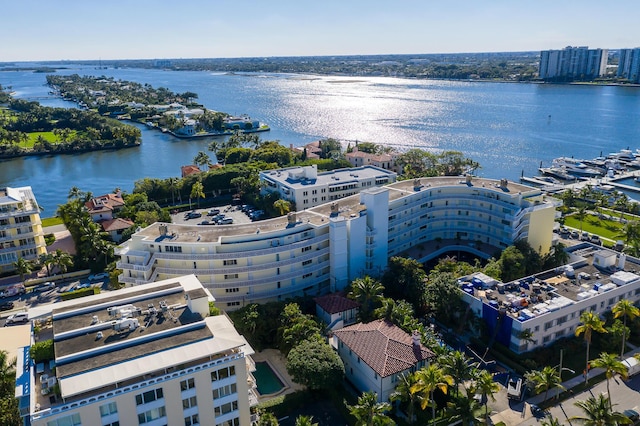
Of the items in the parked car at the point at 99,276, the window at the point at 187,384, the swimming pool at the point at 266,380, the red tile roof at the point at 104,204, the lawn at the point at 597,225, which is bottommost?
the swimming pool at the point at 266,380

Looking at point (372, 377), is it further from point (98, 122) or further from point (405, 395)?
point (98, 122)

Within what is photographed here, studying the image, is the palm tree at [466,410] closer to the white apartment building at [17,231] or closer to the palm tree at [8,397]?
the palm tree at [8,397]

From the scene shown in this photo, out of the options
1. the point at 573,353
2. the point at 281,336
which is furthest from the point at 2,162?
the point at 573,353

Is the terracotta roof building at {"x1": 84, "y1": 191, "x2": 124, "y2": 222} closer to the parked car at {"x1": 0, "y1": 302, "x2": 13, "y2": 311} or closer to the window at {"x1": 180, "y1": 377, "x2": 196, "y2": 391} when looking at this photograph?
the parked car at {"x1": 0, "y1": 302, "x2": 13, "y2": 311}

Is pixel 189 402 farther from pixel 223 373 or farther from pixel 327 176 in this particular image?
pixel 327 176

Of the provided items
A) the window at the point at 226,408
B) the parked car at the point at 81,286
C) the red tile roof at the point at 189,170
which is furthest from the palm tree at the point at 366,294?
the red tile roof at the point at 189,170

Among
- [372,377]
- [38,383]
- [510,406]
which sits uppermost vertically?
[38,383]
